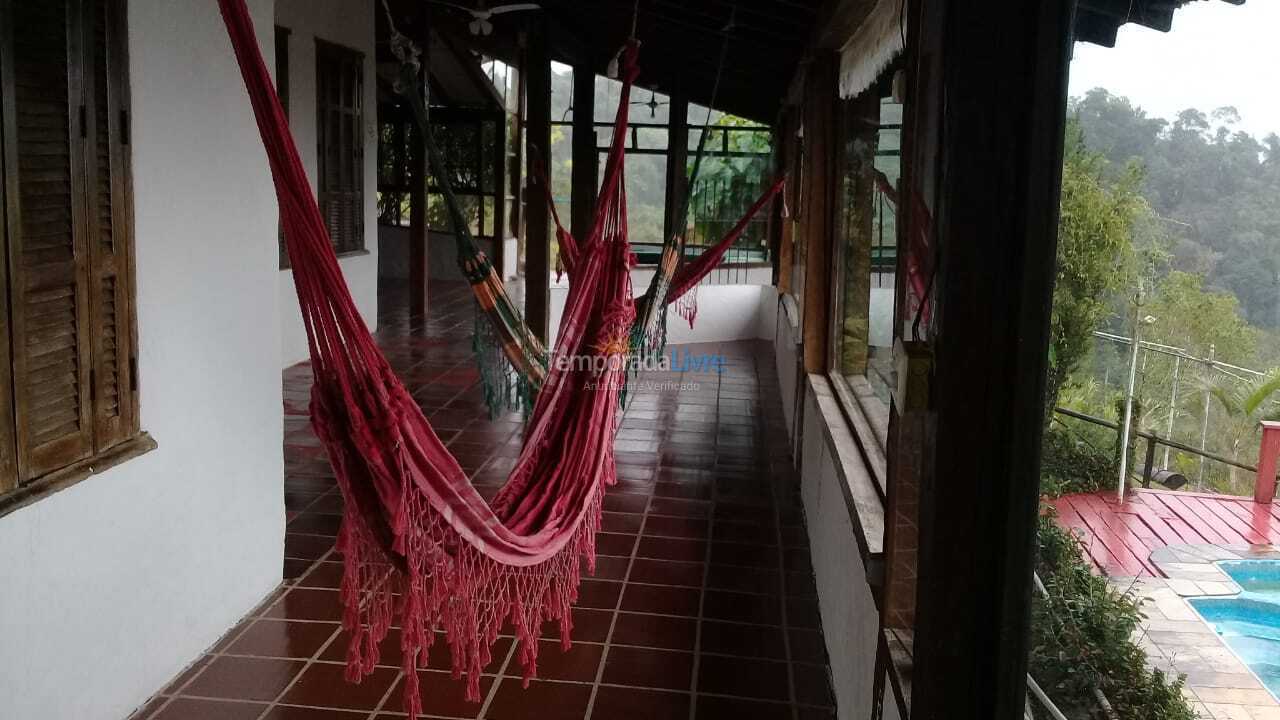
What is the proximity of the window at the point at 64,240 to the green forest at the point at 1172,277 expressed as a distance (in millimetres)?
1598

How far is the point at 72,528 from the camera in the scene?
1.90 metres

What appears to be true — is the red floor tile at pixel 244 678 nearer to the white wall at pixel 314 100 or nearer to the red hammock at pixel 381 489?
the red hammock at pixel 381 489

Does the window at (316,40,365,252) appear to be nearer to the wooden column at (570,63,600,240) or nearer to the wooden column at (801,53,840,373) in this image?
the wooden column at (570,63,600,240)

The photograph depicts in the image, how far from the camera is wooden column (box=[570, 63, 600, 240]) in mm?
5172

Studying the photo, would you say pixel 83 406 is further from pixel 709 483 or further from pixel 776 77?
pixel 776 77

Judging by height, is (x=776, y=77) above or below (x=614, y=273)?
above

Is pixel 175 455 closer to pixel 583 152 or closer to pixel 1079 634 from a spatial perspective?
pixel 1079 634

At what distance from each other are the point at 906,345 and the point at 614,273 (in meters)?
2.05

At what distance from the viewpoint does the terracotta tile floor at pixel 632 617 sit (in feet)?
7.35

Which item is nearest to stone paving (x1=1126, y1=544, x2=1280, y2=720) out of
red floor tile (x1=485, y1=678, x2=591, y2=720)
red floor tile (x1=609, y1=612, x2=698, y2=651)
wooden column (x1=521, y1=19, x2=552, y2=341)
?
red floor tile (x1=485, y1=678, x2=591, y2=720)

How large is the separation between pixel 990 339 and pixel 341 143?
5622mm

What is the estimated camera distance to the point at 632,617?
2.70 m

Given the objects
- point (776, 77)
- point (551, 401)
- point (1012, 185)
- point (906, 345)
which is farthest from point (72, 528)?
point (776, 77)

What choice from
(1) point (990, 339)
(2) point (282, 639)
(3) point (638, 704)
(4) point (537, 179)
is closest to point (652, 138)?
(4) point (537, 179)
